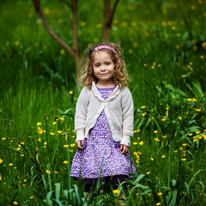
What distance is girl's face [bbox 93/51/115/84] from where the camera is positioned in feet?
7.98

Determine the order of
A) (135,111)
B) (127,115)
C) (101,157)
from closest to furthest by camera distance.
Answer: (101,157)
(127,115)
(135,111)

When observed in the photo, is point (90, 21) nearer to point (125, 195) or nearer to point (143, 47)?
point (143, 47)

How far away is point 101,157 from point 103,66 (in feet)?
1.94

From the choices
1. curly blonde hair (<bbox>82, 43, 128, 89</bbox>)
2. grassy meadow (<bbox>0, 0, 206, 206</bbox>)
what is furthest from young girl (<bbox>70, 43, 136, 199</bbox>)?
grassy meadow (<bbox>0, 0, 206, 206</bbox>)

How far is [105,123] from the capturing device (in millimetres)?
2391

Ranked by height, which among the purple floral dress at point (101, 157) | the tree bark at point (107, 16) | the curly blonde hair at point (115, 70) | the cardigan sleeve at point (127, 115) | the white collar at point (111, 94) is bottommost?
the purple floral dress at point (101, 157)

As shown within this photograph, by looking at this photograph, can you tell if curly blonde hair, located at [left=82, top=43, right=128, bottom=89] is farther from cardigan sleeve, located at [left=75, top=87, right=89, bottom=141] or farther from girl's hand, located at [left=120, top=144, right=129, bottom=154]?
girl's hand, located at [left=120, top=144, right=129, bottom=154]

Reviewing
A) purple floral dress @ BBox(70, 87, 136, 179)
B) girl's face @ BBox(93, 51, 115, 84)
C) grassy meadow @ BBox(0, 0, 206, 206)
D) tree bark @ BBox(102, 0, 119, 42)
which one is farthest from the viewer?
tree bark @ BBox(102, 0, 119, 42)

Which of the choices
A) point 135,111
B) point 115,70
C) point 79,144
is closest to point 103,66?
point 115,70

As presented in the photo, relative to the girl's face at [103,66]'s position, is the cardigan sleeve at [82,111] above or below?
below

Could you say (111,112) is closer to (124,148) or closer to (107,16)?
(124,148)

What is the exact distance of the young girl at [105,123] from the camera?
7.67ft

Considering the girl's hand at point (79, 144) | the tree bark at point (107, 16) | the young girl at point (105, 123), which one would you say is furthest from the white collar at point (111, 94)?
the tree bark at point (107, 16)

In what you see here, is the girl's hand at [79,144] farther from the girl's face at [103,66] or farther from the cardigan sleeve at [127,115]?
the girl's face at [103,66]
